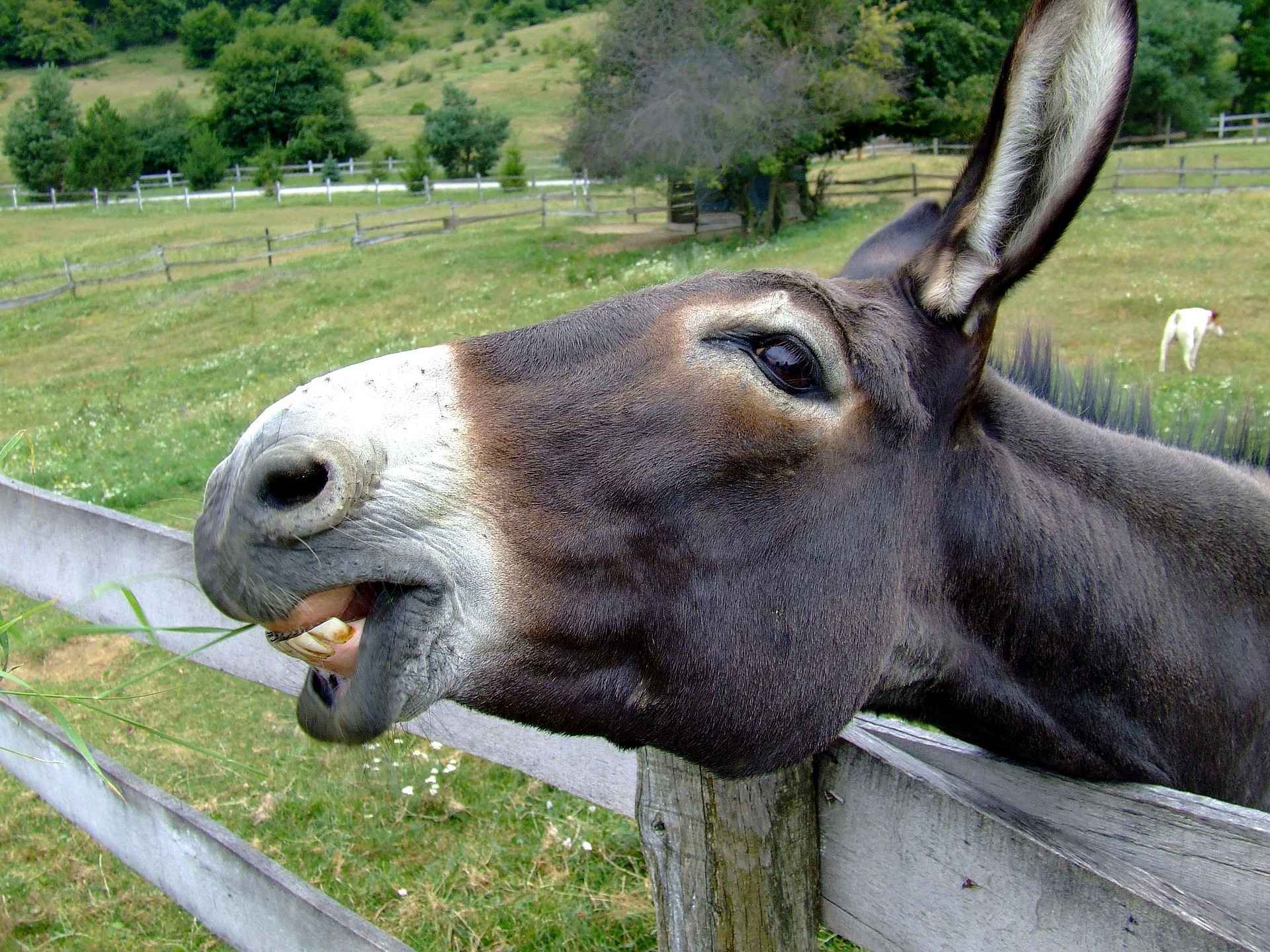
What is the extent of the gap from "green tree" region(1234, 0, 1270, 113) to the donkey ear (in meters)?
62.7

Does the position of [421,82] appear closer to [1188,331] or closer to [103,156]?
[103,156]

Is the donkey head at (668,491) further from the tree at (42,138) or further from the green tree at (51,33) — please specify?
the green tree at (51,33)

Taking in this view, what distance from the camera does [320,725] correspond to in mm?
1883

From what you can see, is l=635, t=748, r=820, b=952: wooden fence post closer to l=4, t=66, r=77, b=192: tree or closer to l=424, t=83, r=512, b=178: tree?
l=424, t=83, r=512, b=178: tree

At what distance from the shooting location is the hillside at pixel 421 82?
78.5m

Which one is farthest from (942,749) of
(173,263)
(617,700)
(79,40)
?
(79,40)

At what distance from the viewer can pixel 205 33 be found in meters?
108

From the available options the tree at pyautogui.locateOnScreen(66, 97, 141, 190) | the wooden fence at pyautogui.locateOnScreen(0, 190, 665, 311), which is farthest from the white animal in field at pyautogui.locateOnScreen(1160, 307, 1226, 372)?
the tree at pyautogui.locateOnScreen(66, 97, 141, 190)

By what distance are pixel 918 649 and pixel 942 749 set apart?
0.22 m

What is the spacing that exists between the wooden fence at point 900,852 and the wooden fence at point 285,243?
30.3 m

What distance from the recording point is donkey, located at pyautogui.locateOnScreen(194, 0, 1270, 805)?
1812mm

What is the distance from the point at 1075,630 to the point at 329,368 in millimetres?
13464

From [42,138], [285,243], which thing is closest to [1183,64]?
[285,243]

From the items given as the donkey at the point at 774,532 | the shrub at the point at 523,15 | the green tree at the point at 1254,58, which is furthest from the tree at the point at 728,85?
the shrub at the point at 523,15
